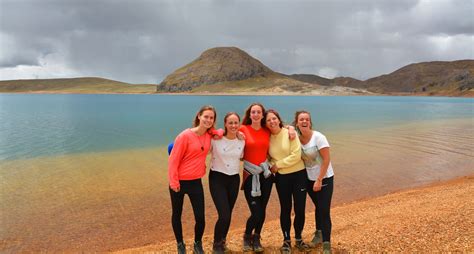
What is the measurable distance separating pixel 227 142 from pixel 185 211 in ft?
17.1

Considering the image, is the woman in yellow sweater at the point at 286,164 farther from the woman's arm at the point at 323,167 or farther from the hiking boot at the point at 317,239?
the hiking boot at the point at 317,239

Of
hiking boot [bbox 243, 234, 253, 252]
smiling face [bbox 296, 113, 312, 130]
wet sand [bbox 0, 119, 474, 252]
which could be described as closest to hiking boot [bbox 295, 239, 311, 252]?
hiking boot [bbox 243, 234, 253, 252]

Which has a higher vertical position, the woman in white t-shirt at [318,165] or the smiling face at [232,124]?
the smiling face at [232,124]

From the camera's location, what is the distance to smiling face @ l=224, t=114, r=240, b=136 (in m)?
4.81

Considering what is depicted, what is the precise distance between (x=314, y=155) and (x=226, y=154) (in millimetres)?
1345

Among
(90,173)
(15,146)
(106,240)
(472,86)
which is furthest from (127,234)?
(472,86)

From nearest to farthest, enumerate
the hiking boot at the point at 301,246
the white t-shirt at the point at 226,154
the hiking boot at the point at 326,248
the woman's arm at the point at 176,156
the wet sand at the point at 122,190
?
the woman's arm at the point at 176,156 → the white t-shirt at the point at 226,154 → the hiking boot at the point at 326,248 → the hiking boot at the point at 301,246 → the wet sand at the point at 122,190

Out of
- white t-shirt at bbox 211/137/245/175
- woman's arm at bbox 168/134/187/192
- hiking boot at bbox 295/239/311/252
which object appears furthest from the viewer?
hiking boot at bbox 295/239/311/252

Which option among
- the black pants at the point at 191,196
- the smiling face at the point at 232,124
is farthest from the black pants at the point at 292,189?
the black pants at the point at 191,196

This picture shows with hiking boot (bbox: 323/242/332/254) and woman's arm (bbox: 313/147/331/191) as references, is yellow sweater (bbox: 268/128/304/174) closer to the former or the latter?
woman's arm (bbox: 313/147/331/191)

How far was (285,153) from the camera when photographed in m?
5.00

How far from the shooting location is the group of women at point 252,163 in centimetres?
489

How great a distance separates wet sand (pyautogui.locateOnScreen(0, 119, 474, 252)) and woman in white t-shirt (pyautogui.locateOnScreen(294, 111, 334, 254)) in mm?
3753

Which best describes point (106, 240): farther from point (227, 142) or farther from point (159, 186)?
point (227, 142)
